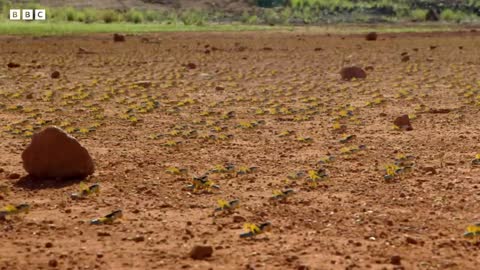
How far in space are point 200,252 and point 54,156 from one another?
3.51 meters

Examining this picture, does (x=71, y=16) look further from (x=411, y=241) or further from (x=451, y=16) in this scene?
(x=411, y=241)

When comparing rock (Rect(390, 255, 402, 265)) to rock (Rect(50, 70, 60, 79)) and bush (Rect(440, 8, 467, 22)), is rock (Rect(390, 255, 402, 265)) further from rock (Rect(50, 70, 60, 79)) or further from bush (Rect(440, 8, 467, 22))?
bush (Rect(440, 8, 467, 22))

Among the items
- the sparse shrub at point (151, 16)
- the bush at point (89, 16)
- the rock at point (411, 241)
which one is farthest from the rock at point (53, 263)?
the sparse shrub at point (151, 16)

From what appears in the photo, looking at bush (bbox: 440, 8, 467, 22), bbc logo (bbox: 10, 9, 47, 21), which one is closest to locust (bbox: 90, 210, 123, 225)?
bbc logo (bbox: 10, 9, 47, 21)

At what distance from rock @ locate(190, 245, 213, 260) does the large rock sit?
3411 mm

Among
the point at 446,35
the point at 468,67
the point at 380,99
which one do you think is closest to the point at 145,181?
the point at 380,99

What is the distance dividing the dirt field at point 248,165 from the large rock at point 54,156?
180 mm

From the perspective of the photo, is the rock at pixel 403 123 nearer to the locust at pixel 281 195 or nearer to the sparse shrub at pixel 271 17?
the locust at pixel 281 195

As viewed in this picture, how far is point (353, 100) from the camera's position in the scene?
64.8ft

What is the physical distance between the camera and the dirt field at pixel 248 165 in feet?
26.4

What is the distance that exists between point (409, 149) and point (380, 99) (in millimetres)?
6407

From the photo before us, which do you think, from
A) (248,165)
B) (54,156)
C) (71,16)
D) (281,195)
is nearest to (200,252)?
(281,195)

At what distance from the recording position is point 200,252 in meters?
7.75

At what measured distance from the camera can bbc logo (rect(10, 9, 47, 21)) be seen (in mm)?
53469
